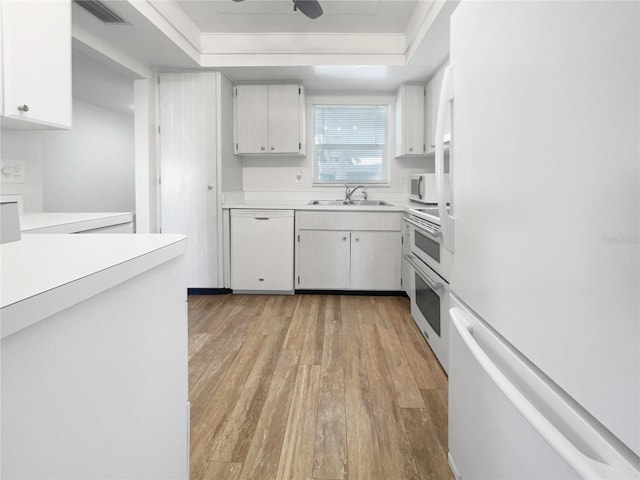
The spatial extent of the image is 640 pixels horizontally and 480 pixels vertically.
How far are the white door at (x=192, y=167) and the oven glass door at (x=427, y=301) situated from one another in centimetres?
199

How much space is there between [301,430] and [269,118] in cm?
319

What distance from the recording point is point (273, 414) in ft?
5.83

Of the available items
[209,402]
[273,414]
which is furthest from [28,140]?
[273,414]

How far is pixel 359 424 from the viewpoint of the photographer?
1.70m

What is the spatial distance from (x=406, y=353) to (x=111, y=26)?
3.00 meters

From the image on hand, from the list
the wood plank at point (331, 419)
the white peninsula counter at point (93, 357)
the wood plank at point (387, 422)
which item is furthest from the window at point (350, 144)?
the white peninsula counter at point (93, 357)

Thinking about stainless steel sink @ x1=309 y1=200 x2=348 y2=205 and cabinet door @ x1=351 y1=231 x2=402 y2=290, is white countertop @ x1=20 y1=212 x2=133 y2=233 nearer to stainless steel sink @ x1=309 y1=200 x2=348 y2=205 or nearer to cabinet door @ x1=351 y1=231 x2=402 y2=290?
cabinet door @ x1=351 y1=231 x2=402 y2=290

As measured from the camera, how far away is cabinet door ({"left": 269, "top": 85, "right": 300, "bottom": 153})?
405 centimetres

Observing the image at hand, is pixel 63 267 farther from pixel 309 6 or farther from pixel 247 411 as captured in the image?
pixel 309 6

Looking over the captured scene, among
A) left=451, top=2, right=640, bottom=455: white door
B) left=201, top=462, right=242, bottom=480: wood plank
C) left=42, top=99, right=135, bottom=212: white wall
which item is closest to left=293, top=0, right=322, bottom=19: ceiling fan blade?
left=451, top=2, right=640, bottom=455: white door

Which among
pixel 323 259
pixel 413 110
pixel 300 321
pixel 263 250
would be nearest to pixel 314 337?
pixel 300 321

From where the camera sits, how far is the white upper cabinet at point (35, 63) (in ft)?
5.98

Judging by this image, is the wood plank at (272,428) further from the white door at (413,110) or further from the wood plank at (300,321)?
the white door at (413,110)

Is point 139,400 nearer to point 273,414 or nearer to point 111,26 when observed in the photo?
point 273,414
